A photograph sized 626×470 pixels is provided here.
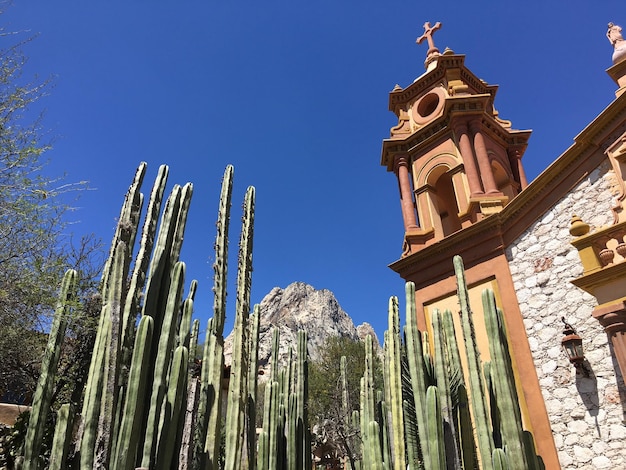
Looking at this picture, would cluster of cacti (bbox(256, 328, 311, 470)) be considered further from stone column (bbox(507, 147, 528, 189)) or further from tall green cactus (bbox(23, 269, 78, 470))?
stone column (bbox(507, 147, 528, 189))

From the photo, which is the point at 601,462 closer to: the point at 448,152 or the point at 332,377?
the point at 448,152

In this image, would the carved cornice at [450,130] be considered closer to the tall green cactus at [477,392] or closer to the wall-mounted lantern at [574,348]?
the wall-mounted lantern at [574,348]

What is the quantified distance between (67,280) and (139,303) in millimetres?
1806

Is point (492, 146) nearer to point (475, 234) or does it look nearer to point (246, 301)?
point (475, 234)

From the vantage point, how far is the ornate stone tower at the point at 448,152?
1029 centimetres

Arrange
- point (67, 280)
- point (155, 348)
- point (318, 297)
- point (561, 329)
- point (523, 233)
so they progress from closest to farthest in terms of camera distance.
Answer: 1. point (155, 348)
2. point (67, 280)
3. point (561, 329)
4. point (523, 233)
5. point (318, 297)

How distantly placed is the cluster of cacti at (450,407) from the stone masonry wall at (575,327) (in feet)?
6.15

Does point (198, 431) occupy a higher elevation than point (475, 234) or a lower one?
lower

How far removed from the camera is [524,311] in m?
7.83

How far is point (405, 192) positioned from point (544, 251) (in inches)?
176

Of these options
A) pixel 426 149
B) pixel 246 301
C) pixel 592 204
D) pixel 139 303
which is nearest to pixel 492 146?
pixel 426 149

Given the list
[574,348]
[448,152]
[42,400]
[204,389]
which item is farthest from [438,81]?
[42,400]

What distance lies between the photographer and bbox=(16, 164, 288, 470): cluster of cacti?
3.45 m

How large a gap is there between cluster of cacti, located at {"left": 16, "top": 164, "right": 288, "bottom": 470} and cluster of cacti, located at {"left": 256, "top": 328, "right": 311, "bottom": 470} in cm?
60
